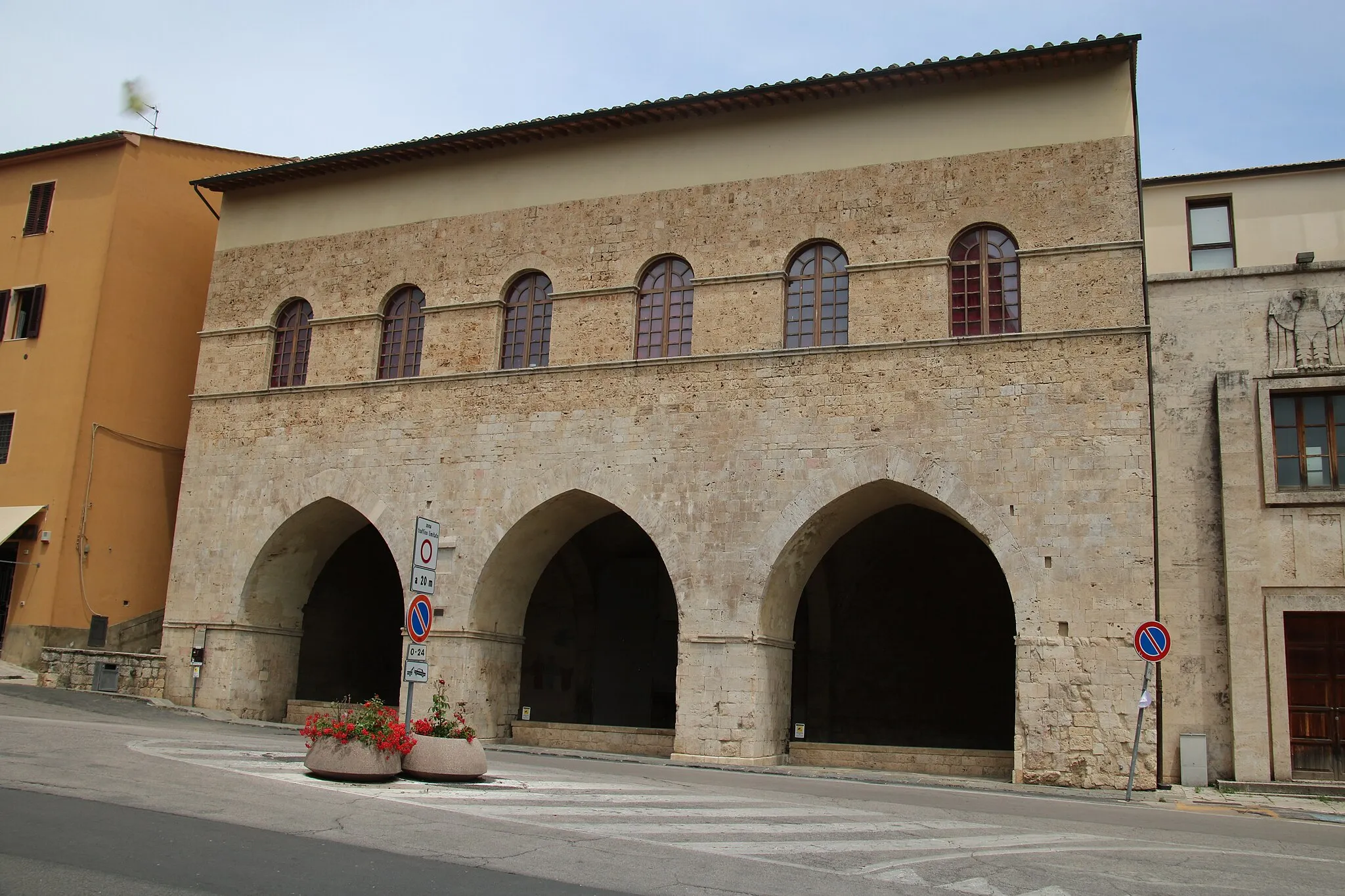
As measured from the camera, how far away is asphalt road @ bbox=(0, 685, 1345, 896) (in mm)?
6609

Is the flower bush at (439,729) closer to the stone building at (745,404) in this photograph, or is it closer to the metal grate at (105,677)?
the stone building at (745,404)

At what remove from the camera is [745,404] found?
17875 millimetres

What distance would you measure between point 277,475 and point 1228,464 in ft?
51.5

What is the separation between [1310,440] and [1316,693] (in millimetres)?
3555

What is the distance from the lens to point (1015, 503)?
16.2 metres

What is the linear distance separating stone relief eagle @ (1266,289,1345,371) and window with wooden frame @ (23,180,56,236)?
77.3 feet

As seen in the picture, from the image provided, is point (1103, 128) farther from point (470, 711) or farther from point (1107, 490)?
point (470, 711)

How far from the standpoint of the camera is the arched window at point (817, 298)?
17953 mm

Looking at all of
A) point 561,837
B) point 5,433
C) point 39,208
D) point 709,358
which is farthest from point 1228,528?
point 39,208

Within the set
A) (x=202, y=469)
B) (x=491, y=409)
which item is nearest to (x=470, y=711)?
(x=491, y=409)

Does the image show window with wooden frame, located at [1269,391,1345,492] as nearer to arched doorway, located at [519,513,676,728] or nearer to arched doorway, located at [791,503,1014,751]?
arched doorway, located at [791,503,1014,751]

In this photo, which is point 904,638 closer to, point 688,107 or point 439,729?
point 688,107

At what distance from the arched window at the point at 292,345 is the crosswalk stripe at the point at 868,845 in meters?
15.8

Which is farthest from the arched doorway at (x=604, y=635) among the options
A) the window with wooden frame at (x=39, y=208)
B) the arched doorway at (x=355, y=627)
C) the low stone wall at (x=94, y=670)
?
the window with wooden frame at (x=39, y=208)
